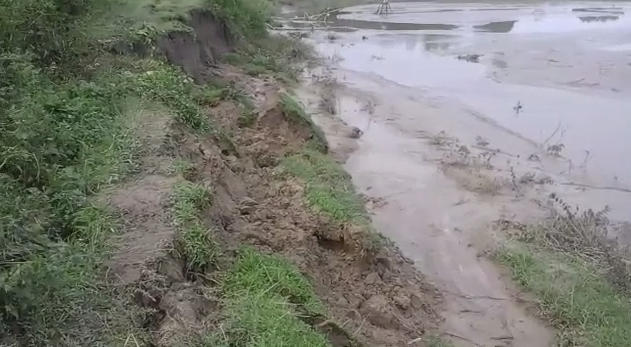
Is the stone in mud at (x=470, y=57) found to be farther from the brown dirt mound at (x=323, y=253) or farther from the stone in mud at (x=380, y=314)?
the stone in mud at (x=380, y=314)

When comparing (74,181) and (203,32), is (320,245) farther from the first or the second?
(203,32)

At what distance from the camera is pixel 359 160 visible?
1102 centimetres

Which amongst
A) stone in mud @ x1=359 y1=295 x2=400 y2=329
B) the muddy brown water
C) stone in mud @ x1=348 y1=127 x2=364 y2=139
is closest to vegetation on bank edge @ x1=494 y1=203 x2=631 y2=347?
the muddy brown water

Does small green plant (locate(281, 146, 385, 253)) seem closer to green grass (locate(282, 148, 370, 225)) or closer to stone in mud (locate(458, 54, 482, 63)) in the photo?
green grass (locate(282, 148, 370, 225))

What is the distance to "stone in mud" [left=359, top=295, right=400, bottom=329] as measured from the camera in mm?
6230

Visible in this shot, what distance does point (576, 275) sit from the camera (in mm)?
7391

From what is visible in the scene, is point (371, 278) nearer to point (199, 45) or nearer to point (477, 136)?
point (477, 136)

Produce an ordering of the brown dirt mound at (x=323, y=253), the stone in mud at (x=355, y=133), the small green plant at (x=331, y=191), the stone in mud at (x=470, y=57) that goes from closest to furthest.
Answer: the brown dirt mound at (x=323, y=253) → the small green plant at (x=331, y=191) → the stone in mud at (x=355, y=133) → the stone in mud at (x=470, y=57)

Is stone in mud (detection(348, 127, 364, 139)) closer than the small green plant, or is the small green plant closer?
the small green plant

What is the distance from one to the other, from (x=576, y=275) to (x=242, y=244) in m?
3.53

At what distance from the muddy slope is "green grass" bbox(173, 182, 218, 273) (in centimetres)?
7

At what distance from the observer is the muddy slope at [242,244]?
4.70 metres

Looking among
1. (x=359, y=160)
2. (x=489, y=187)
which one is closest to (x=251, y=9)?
(x=359, y=160)

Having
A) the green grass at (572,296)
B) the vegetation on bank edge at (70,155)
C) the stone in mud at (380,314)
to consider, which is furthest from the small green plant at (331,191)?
the green grass at (572,296)
